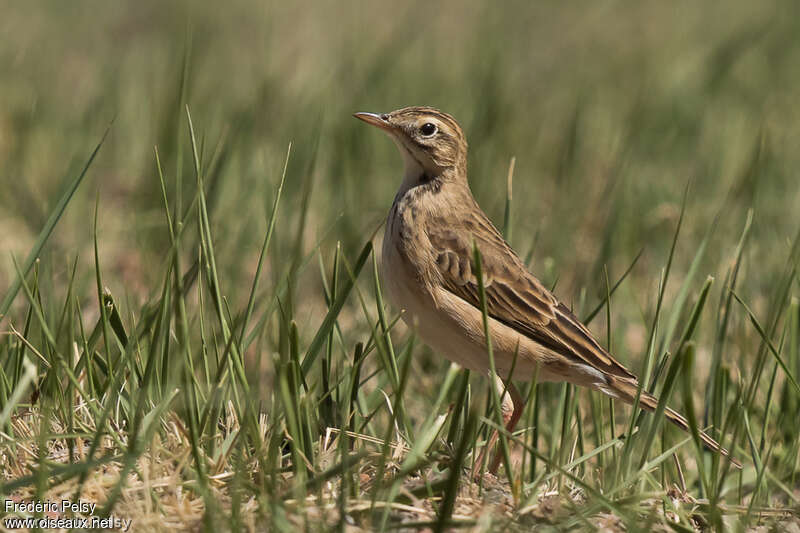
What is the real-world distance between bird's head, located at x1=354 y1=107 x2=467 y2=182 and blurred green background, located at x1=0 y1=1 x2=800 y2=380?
0.40 m

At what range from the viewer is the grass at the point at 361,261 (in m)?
3.45

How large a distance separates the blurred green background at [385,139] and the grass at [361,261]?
4 centimetres

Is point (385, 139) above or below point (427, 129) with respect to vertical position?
below

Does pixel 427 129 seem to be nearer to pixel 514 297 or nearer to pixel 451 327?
pixel 514 297

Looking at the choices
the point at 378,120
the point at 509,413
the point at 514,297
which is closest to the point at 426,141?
the point at 378,120

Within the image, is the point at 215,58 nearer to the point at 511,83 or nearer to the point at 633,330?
the point at 511,83

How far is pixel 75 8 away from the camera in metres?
13.9

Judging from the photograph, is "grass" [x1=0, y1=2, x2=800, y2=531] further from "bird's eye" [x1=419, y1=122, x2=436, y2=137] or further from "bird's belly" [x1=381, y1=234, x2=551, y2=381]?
"bird's eye" [x1=419, y1=122, x2=436, y2=137]

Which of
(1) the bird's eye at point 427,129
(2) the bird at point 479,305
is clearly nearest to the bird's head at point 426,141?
(1) the bird's eye at point 427,129

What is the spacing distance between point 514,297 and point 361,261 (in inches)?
41.2

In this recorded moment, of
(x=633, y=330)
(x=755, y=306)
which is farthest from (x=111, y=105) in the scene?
(x=755, y=306)

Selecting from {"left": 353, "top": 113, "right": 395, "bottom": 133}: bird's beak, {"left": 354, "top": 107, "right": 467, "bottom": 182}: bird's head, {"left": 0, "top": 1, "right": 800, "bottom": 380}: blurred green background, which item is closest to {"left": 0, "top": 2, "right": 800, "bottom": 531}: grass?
{"left": 0, "top": 1, "right": 800, "bottom": 380}: blurred green background

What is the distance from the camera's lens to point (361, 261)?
3941mm

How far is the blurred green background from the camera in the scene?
270 inches
